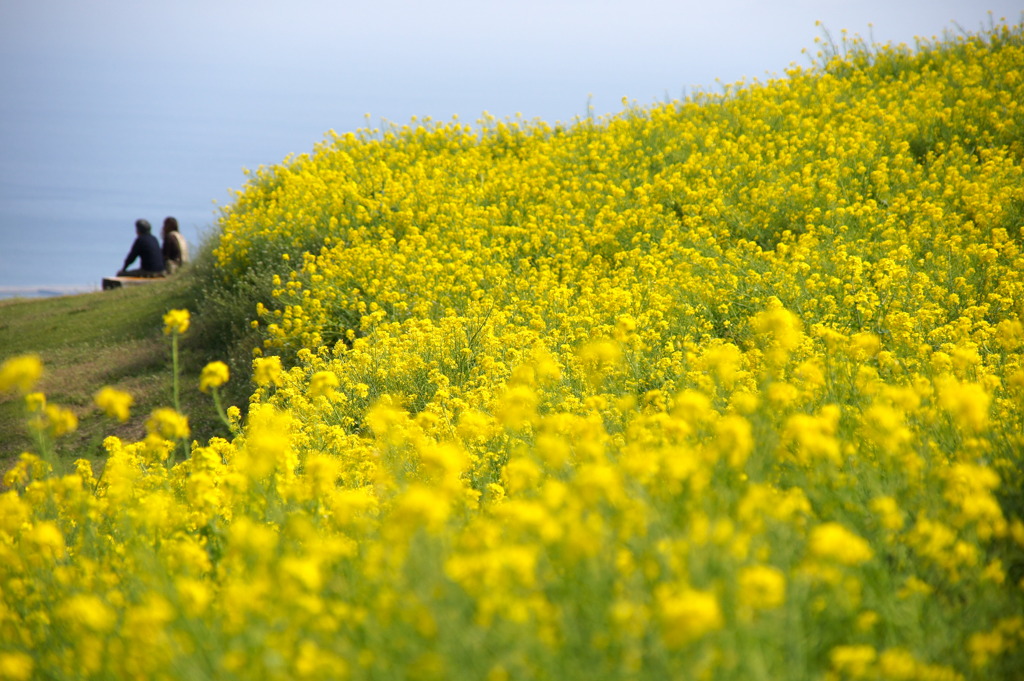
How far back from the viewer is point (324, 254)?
7625mm

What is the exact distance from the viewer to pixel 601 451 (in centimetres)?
236

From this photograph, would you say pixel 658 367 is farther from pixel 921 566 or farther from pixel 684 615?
pixel 684 615

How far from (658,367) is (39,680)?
3.34 m

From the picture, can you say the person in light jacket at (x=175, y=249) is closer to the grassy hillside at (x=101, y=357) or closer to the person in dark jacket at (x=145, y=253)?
the person in dark jacket at (x=145, y=253)

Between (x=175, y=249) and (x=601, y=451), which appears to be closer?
(x=601, y=451)

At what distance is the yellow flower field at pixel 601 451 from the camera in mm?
1838

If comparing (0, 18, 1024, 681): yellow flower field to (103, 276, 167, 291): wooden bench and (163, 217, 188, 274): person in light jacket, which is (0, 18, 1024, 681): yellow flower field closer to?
(103, 276, 167, 291): wooden bench

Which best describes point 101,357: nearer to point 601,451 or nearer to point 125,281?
point 125,281

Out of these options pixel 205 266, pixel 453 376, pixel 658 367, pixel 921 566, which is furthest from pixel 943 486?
pixel 205 266

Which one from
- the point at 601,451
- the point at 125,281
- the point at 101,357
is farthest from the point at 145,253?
the point at 601,451

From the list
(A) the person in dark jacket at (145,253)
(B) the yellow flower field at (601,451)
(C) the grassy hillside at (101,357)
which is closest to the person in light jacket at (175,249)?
(A) the person in dark jacket at (145,253)

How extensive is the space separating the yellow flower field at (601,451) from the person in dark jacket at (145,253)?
4.82 metres

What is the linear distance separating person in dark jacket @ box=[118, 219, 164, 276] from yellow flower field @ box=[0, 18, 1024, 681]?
4823mm

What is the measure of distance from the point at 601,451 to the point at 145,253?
12.2 metres
